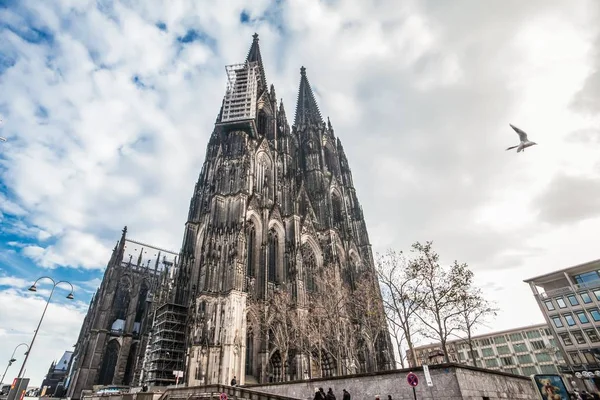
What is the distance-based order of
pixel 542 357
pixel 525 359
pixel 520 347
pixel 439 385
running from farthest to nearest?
pixel 520 347 < pixel 525 359 < pixel 542 357 < pixel 439 385

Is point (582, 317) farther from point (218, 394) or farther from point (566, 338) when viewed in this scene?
point (218, 394)

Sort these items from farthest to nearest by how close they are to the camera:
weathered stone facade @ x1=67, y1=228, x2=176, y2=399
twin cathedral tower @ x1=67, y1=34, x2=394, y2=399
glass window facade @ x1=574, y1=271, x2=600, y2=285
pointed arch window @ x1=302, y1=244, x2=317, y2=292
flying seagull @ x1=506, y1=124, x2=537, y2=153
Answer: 1. glass window facade @ x1=574, y1=271, x2=600, y2=285
2. weathered stone facade @ x1=67, y1=228, x2=176, y2=399
3. pointed arch window @ x1=302, y1=244, x2=317, y2=292
4. twin cathedral tower @ x1=67, y1=34, x2=394, y2=399
5. flying seagull @ x1=506, y1=124, x2=537, y2=153

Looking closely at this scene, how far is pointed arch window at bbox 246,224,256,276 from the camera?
30156 millimetres

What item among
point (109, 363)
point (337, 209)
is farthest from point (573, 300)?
point (109, 363)

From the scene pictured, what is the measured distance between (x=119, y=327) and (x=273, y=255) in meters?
24.2

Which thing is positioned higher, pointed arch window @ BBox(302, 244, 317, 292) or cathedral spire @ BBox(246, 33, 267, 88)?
cathedral spire @ BBox(246, 33, 267, 88)

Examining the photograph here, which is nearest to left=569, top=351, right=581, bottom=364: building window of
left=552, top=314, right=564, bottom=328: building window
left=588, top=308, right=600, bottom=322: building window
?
left=552, top=314, right=564, bottom=328: building window

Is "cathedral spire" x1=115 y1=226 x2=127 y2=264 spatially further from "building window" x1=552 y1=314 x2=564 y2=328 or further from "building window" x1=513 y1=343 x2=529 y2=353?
"building window" x1=513 y1=343 x2=529 y2=353

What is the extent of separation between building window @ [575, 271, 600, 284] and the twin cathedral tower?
2915 cm

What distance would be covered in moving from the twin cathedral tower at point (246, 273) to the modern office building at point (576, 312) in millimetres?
24860

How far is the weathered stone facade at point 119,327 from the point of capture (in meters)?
35.2

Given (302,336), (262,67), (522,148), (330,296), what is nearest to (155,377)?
(302,336)

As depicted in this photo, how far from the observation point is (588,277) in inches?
1646

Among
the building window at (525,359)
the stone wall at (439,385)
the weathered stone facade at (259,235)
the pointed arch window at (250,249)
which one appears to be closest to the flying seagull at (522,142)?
the stone wall at (439,385)
